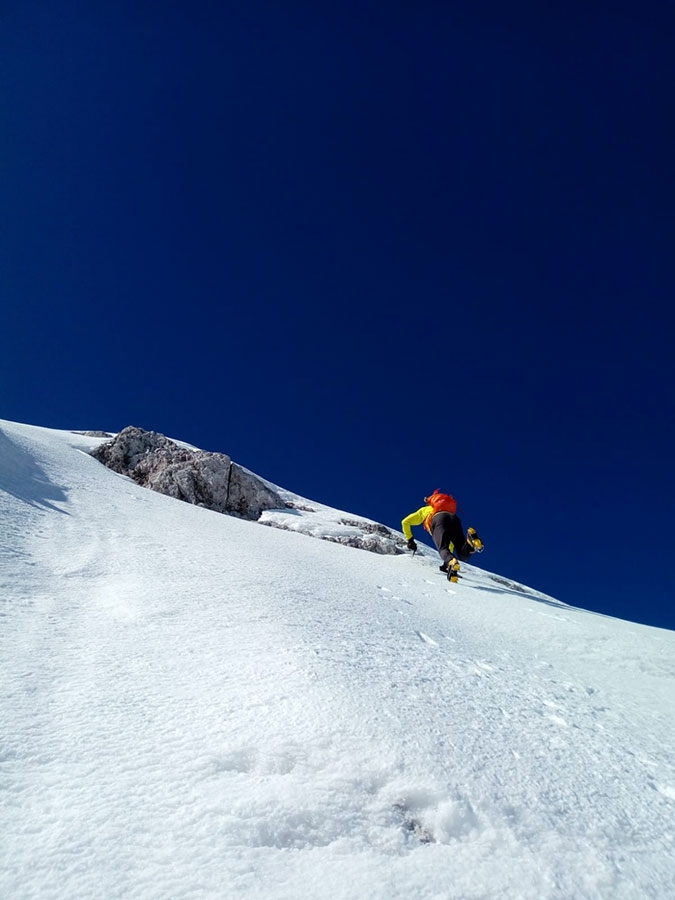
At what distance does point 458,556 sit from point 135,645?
873cm

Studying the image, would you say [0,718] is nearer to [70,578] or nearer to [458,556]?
[70,578]

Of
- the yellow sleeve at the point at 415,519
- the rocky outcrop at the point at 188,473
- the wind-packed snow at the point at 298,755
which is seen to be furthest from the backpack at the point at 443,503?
the rocky outcrop at the point at 188,473

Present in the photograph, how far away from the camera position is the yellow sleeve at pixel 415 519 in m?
11.3

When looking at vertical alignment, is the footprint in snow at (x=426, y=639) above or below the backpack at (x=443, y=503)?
below

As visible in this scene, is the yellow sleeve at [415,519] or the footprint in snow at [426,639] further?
the yellow sleeve at [415,519]

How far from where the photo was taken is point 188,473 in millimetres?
16828

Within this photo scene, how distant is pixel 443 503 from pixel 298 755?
942cm

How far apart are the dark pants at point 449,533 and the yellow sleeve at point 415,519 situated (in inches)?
16.9

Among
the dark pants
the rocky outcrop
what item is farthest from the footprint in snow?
the rocky outcrop

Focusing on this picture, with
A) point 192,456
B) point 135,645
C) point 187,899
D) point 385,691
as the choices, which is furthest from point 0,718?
point 192,456

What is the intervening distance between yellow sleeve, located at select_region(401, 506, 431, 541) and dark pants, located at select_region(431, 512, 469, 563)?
430 mm

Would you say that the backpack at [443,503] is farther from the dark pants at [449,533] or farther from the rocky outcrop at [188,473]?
the rocky outcrop at [188,473]

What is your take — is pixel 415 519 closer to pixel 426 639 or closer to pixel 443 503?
pixel 443 503

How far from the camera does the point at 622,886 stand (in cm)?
166
